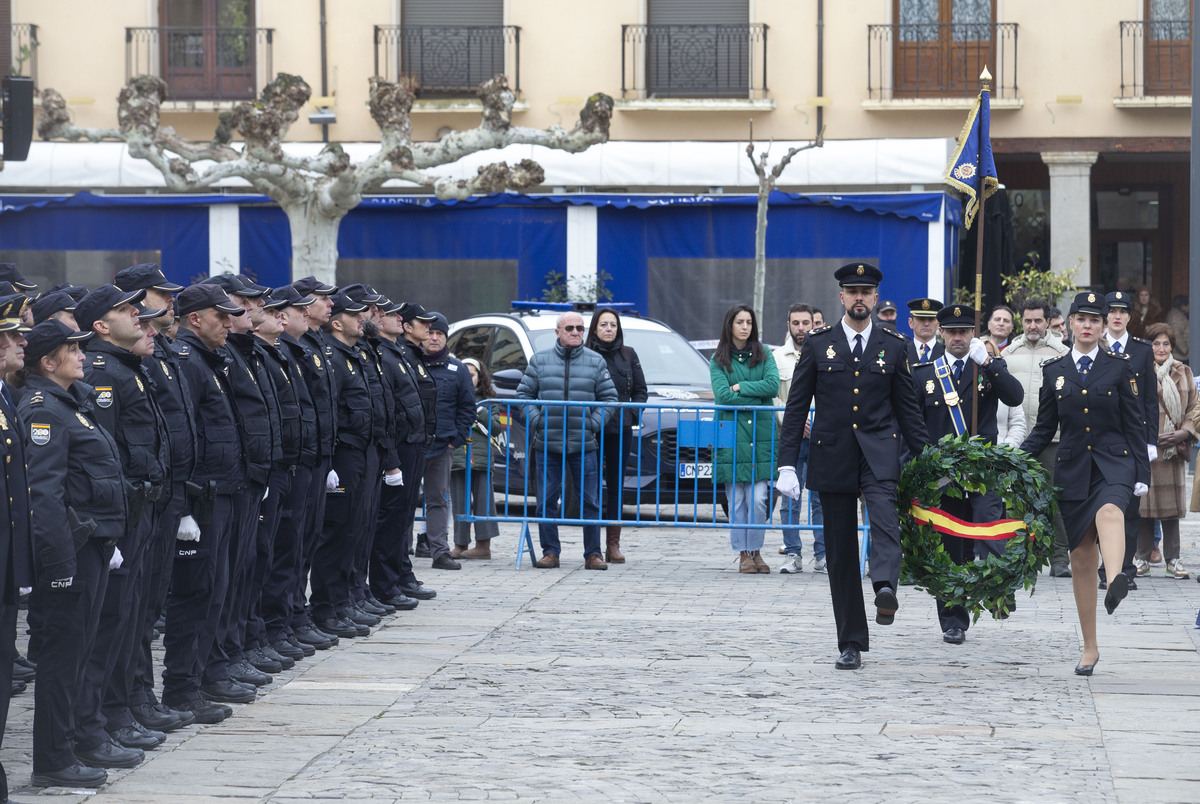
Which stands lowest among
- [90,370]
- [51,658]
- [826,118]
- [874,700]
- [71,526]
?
[874,700]

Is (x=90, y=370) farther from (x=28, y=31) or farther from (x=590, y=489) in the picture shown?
(x=28, y=31)

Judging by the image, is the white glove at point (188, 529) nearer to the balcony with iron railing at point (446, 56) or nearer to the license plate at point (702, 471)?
the license plate at point (702, 471)

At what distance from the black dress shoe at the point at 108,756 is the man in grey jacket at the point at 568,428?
6.28m

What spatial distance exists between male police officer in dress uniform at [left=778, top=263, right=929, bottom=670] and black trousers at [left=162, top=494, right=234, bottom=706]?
312 cm

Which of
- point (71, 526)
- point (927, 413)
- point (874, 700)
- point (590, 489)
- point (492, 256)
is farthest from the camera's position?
point (492, 256)

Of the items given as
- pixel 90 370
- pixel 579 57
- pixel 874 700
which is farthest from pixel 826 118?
pixel 90 370

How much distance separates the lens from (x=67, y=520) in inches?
234

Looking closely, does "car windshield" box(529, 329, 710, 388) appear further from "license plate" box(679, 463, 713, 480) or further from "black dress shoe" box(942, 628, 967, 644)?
"black dress shoe" box(942, 628, 967, 644)

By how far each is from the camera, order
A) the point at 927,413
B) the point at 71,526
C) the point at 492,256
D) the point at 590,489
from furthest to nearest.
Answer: the point at 492,256 → the point at 590,489 → the point at 927,413 → the point at 71,526

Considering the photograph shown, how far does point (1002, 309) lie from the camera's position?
12883 mm

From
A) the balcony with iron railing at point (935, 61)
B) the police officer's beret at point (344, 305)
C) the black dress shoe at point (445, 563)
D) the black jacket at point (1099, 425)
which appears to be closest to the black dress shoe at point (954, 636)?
the black jacket at point (1099, 425)

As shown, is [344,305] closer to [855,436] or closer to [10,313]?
[855,436]

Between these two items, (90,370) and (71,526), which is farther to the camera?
(90,370)

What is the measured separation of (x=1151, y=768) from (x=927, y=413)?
4.40 meters
